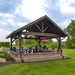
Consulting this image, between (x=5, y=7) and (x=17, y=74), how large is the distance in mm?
8515

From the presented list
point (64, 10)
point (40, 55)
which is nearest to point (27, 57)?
point (40, 55)

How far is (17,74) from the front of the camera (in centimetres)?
579

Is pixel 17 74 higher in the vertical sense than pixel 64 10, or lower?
lower

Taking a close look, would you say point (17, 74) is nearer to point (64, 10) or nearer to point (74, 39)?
point (64, 10)

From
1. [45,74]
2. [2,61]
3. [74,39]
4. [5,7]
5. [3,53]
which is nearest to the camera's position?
[45,74]

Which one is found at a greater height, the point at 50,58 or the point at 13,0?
the point at 13,0

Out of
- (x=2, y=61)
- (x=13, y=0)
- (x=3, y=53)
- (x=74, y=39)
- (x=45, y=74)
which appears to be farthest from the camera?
(x=74, y=39)

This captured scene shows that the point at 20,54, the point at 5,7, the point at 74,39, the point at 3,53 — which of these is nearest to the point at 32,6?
the point at 5,7

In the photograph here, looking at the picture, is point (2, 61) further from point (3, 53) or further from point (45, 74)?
point (45, 74)

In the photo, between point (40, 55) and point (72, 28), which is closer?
point (40, 55)

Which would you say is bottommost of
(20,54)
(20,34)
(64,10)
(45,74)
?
(45,74)

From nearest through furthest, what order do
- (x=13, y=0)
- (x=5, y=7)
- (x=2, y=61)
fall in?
(x=2, y=61)
(x=13, y=0)
(x=5, y=7)

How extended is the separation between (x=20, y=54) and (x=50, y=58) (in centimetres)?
383

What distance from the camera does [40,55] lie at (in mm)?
10711
